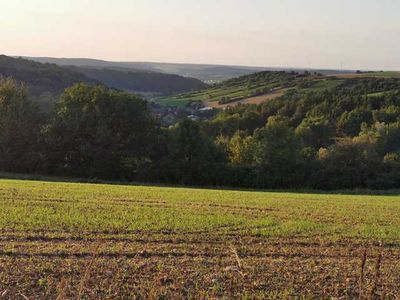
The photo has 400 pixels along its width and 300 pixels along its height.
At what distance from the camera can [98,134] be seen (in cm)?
5981

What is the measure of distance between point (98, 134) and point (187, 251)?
157 feet

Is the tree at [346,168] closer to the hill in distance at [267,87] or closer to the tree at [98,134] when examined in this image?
the tree at [98,134]

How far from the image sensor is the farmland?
9.51 m

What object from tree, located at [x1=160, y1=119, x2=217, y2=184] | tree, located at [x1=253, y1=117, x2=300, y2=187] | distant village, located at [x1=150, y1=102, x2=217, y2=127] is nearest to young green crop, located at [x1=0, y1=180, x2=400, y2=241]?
tree, located at [x1=160, y1=119, x2=217, y2=184]

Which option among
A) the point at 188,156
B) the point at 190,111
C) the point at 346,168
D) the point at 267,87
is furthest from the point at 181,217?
the point at 267,87

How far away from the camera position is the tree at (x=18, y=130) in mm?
57969

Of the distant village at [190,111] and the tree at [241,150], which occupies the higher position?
the distant village at [190,111]

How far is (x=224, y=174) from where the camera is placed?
2312 inches

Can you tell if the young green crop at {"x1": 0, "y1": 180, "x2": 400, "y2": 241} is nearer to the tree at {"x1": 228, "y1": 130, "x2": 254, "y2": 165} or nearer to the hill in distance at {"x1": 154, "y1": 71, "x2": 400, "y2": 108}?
the tree at {"x1": 228, "y1": 130, "x2": 254, "y2": 165}

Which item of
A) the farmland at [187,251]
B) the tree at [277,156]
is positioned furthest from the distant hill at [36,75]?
the farmland at [187,251]

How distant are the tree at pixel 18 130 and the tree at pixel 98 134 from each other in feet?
7.08

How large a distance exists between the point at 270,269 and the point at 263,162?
49.4 metres

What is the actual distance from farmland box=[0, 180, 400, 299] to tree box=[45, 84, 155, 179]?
34.7m

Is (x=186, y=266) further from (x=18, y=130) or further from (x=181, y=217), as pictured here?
(x=18, y=130)
